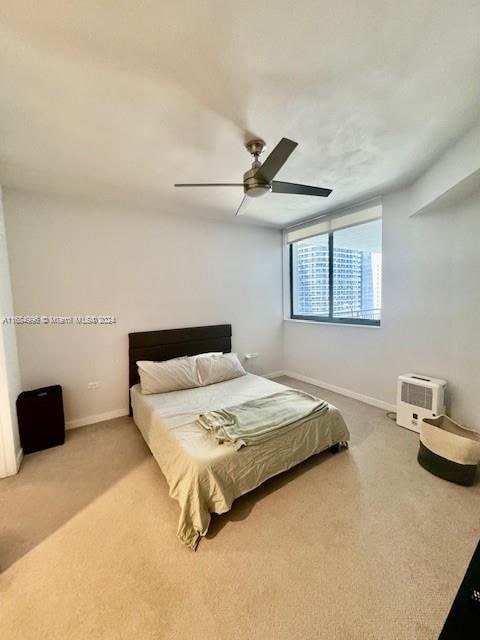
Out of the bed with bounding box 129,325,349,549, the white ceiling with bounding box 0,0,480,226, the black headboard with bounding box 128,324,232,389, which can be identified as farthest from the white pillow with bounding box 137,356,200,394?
the white ceiling with bounding box 0,0,480,226

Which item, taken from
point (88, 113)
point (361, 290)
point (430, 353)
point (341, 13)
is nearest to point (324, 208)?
point (361, 290)

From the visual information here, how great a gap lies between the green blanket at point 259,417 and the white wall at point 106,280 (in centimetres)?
169

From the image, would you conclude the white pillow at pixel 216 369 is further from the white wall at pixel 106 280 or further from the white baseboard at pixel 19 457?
the white baseboard at pixel 19 457

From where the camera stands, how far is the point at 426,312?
2.88m

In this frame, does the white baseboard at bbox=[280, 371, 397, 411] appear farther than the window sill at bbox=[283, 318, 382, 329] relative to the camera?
No

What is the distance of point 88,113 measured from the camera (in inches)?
63.5

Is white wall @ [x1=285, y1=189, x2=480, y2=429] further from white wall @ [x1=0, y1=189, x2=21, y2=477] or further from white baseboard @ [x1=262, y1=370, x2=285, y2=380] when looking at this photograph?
white wall @ [x1=0, y1=189, x2=21, y2=477]

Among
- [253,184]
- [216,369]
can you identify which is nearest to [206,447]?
[216,369]

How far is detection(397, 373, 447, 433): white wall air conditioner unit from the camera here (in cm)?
260

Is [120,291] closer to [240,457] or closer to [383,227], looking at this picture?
[240,457]

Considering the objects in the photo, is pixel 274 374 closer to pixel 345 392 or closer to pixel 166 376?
pixel 345 392

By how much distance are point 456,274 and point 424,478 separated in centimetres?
193

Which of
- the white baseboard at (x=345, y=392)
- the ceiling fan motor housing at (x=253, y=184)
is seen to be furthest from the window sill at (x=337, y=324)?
the ceiling fan motor housing at (x=253, y=184)

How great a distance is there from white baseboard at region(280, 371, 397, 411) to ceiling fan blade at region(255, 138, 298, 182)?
299 cm
